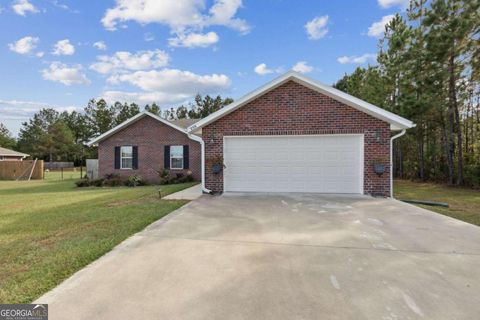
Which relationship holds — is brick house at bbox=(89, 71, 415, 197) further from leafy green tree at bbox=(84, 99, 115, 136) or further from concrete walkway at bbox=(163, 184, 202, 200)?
leafy green tree at bbox=(84, 99, 115, 136)

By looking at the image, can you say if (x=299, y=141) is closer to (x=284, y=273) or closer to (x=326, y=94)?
(x=326, y=94)

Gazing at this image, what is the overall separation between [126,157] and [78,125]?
43.7m

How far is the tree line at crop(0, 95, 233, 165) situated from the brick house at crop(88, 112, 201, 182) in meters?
27.9

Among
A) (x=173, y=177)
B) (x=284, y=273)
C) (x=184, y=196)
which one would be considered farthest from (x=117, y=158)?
(x=284, y=273)

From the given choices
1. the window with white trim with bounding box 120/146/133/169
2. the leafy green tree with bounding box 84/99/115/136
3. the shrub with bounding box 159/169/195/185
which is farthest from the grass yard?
the leafy green tree with bounding box 84/99/115/136

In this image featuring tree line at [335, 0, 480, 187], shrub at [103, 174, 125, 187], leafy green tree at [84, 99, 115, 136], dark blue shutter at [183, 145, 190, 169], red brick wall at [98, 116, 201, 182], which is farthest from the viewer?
leafy green tree at [84, 99, 115, 136]

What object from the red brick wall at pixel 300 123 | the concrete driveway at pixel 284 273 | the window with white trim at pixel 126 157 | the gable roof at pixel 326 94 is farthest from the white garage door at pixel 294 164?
the window with white trim at pixel 126 157

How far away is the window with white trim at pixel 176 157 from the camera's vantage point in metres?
15.6

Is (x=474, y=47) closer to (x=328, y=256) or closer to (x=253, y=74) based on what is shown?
(x=253, y=74)

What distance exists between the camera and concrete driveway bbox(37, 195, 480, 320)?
7.85 feet

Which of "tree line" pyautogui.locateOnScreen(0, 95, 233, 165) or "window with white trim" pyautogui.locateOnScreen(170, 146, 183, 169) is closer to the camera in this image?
"window with white trim" pyautogui.locateOnScreen(170, 146, 183, 169)

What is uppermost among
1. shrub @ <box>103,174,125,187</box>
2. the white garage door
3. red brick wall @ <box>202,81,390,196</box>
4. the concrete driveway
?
red brick wall @ <box>202,81,390,196</box>

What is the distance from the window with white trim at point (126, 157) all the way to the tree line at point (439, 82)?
51.6 feet

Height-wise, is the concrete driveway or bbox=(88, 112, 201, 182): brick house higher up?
bbox=(88, 112, 201, 182): brick house
